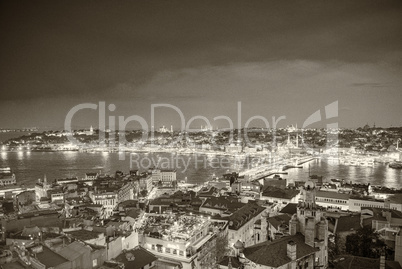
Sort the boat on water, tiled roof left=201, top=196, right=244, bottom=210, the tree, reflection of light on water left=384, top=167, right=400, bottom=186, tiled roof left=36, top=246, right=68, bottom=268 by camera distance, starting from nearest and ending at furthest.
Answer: tiled roof left=36, top=246, right=68, bottom=268 → the tree → tiled roof left=201, top=196, right=244, bottom=210 → reflection of light on water left=384, top=167, right=400, bottom=186 → the boat on water

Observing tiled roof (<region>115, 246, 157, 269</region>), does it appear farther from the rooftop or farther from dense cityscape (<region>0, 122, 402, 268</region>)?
the rooftop

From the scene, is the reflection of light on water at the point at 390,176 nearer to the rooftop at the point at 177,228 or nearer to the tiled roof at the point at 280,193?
A: the tiled roof at the point at 280,193

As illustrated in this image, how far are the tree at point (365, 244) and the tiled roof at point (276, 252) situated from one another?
254 cm

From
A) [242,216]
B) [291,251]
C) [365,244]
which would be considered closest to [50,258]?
[291,251]

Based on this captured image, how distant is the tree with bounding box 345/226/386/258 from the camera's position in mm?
7486

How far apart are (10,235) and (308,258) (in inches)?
258

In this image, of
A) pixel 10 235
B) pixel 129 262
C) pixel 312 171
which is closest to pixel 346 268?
pixel 129 262

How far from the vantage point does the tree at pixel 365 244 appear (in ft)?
24.6

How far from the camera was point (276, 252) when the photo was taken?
5.59 m

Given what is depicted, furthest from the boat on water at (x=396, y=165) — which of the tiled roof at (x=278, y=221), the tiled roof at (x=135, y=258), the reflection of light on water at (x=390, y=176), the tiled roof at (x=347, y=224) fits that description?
the tiled roof at (x=135, y=258)

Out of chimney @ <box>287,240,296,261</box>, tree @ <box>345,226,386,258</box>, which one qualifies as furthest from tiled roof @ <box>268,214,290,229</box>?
chimney @ <box>287,240,296,261</box>

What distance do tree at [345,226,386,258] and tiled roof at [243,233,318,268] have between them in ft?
8.32

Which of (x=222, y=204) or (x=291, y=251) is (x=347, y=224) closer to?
(x=222, y=204)

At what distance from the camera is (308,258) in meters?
5.73
